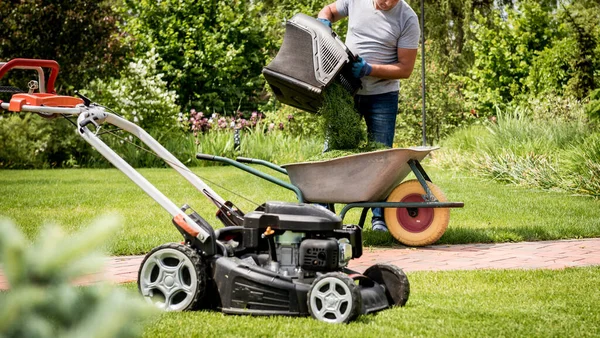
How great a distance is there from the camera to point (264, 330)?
324 cm

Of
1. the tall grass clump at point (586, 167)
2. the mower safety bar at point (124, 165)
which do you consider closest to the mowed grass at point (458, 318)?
the mower safety bar at point (124, 165)

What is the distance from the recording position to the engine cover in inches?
130

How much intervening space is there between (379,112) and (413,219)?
2.57 ft

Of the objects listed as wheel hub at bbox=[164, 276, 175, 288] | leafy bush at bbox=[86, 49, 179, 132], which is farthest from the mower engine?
leafy bush at bbox=[86, 49, 179, 132]

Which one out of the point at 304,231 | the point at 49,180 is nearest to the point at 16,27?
the point at 49,180

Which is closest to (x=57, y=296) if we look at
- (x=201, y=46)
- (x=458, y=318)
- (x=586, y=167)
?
(x=458, y=318)

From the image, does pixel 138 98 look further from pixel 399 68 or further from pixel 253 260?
pixel 253 260

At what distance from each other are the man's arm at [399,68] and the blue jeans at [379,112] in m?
0.23

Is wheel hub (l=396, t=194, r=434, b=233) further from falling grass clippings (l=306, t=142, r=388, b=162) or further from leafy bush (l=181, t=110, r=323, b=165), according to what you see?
leafy bush (l=181, t=110, r=323, b=165)

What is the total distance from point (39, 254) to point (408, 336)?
2.37 metres

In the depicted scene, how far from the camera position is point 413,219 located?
18.3 feet

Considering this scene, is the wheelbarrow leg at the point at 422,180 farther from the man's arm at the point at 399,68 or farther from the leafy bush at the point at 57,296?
the leafy bush at the point at 57,296

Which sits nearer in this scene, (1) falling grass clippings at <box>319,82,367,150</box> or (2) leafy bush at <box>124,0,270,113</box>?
(1) falling grass clippings at <box>319,82,367,150</box>

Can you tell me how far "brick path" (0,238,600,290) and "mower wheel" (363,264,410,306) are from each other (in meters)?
0.97
